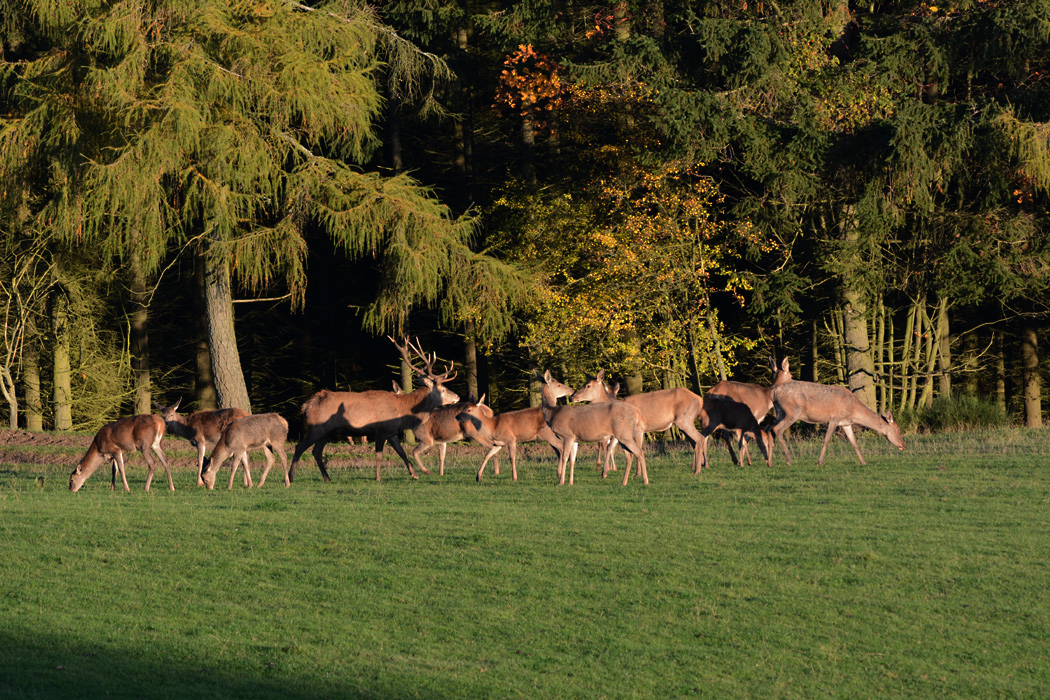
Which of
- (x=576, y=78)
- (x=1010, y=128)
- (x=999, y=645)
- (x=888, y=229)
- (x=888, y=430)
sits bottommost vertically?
(x=999, y=645)

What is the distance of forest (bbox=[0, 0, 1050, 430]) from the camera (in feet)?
86.4

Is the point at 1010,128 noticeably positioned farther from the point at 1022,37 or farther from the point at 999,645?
the point at 999,645

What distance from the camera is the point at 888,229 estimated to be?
1074 inches

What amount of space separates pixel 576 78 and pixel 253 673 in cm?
2049

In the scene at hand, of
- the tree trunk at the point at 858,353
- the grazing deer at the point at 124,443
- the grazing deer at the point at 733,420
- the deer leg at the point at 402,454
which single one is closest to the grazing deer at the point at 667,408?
the grazing deer at the point at 733,420

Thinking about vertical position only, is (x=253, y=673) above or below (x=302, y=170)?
below

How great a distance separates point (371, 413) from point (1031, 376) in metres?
21.5

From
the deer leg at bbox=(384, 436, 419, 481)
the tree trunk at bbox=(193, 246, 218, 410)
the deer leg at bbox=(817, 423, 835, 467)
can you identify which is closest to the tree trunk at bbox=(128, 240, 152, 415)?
the tree trunk at bbox=(193, 246, 218, 410)

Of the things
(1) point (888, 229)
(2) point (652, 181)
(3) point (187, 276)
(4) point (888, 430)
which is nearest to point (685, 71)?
(2) point (652, 181)

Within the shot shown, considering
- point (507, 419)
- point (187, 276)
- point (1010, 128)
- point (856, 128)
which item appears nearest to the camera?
point (507, 419)

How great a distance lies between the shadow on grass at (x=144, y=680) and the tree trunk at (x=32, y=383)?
28044mm

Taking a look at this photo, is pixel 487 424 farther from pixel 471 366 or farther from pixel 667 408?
pixel 471 366

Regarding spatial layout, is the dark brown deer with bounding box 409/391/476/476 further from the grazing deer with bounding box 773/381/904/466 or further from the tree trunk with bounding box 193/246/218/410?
the tree trunk with bounding box 193/246/218/410

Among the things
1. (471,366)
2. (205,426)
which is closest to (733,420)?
(205,426)
